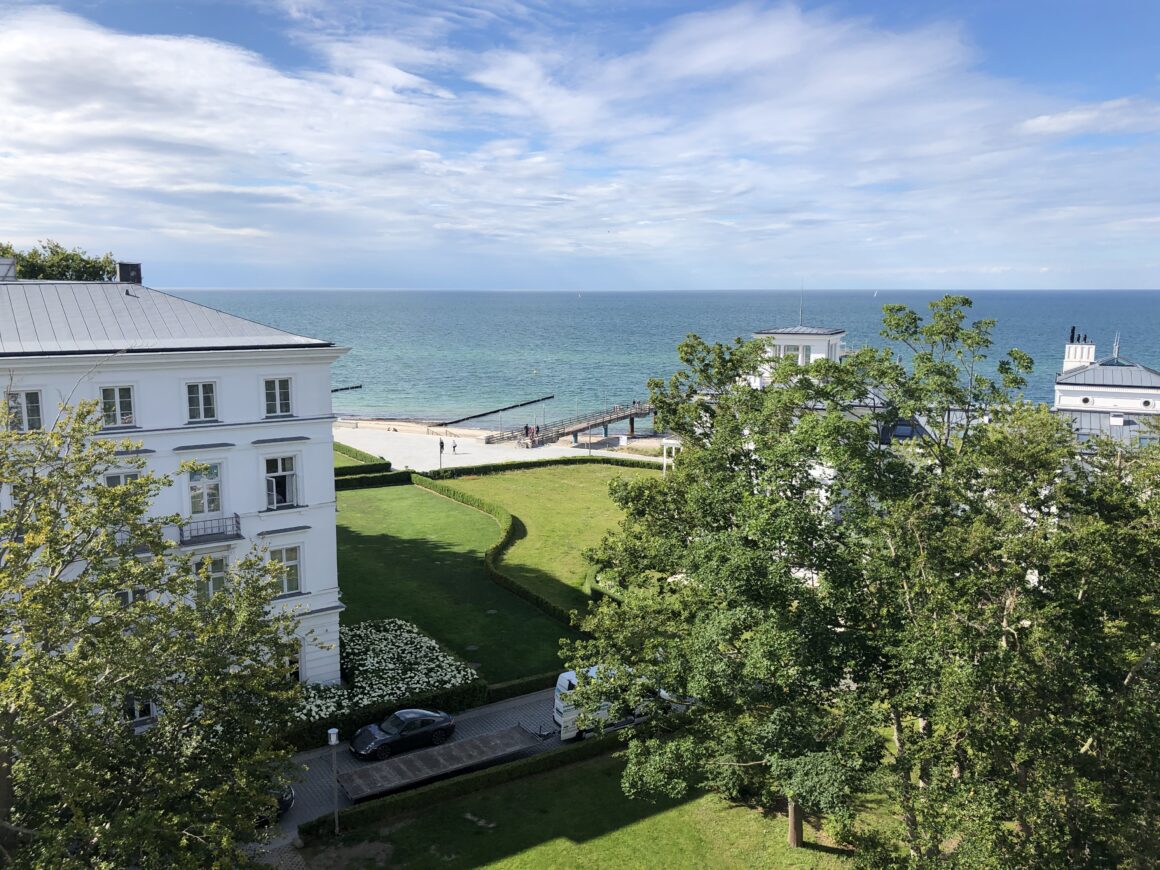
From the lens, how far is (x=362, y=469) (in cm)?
6725

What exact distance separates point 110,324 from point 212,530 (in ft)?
26.3

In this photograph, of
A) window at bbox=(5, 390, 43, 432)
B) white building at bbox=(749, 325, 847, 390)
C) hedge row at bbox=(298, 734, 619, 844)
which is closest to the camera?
hedge row at bbox=(298, 734, 619, 844)

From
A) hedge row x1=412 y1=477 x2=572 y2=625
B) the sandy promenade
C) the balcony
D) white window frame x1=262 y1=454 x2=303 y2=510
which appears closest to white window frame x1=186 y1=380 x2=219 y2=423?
white window frame x1=262 y1=454 x2=303 y2=510

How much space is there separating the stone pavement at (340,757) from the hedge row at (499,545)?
19.3ft

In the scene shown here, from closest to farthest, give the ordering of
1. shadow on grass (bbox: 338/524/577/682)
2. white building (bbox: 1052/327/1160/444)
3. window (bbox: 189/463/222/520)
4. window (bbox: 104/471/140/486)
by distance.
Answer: window (bbox: 104/471/140/486), window (bbox: 189/463/222/520), shadow on grass (bbox: 338/524/577/682), white building (bbox: 1052/327/1160/444)

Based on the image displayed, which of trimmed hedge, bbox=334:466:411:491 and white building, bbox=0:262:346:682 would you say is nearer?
white building, bbox=0:262:346:682

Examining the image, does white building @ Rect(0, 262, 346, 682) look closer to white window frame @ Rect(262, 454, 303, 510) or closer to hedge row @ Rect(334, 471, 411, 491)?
white window frame @ Rect(262, 454, 303, 510)

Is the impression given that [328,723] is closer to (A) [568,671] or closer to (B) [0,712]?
(A) [568,671]

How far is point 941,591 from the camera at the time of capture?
1719 cm

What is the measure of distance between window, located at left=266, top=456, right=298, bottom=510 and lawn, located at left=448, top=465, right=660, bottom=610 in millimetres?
16133

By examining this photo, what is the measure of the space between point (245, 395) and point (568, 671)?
1660 centimetres

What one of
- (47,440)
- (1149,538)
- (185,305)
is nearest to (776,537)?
(1149,538)

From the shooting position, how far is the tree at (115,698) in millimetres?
15047

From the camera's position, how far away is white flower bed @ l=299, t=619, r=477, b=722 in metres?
30.9
